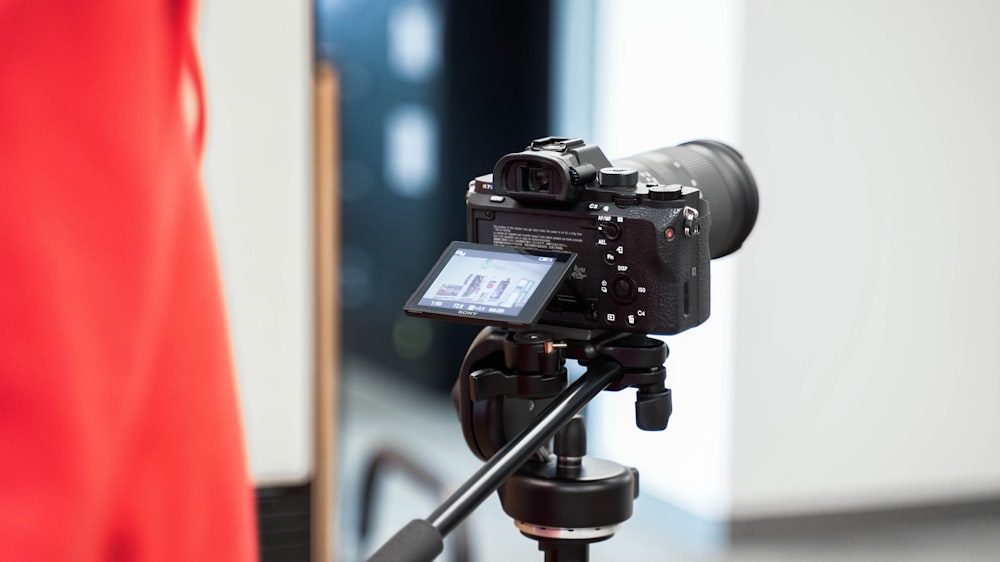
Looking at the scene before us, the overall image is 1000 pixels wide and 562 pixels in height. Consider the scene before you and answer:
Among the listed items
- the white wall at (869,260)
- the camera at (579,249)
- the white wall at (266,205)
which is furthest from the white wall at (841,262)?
the camera at (579,249)

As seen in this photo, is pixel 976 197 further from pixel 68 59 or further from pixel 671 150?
pixel 68 59

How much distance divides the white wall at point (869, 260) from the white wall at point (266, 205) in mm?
1779

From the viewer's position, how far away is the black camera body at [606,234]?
930mm

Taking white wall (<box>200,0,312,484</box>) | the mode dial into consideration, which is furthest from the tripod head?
white wall (<box>200,0,312,484</box>)

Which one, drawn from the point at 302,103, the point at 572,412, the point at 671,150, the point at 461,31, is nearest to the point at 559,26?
the point at 461,31

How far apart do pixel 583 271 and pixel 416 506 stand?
2.97 meters

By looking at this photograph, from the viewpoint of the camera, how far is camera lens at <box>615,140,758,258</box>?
111 cm

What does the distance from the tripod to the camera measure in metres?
0.02

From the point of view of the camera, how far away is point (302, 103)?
1675 mm

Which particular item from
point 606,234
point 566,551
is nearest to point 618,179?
point 606,234

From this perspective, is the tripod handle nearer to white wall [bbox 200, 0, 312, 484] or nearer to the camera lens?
the camera lens

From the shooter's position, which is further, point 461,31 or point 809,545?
point 461,31

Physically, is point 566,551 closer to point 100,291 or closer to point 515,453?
point 515,453

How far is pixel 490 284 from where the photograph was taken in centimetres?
88
